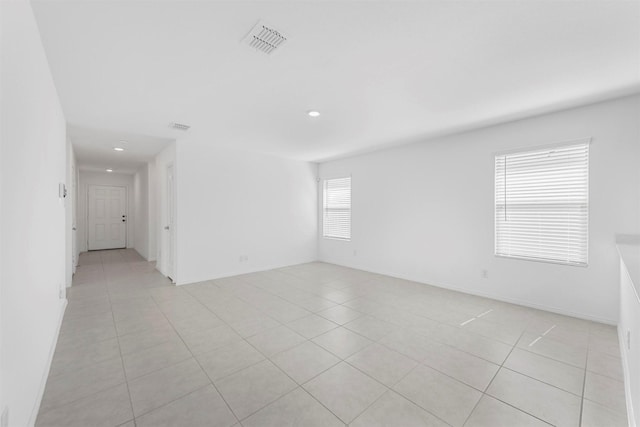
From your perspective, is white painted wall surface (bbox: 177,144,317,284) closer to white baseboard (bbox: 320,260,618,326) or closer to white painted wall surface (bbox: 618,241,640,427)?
white baseboard (bbox: 320,260,618,326)

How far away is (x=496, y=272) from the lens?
152 inches

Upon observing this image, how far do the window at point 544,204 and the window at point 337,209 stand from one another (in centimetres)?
299

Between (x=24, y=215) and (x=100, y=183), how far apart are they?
8561 millimetres

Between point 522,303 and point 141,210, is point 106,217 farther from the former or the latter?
point 522,303

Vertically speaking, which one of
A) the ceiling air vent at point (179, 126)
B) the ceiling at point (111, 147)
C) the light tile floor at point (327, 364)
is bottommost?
the light tile floor at point (327, 364)

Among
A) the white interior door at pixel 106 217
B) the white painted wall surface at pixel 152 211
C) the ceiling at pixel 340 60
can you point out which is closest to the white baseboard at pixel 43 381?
the ceiling at pixel 340 60

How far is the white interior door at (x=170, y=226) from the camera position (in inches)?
189

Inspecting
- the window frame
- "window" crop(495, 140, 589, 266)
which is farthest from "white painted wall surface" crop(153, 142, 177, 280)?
"window" crop(495, 140, 589, 266)

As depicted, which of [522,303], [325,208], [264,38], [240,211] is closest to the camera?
[264,38]

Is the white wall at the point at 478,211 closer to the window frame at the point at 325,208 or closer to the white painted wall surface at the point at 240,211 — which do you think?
the window frame at the point at 325,208

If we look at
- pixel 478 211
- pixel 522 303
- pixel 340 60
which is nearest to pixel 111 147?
pixel 340 60

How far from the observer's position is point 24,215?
1554 mm

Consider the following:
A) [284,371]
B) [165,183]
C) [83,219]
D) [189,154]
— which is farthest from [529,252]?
[83,219]

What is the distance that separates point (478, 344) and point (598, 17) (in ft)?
8.70
